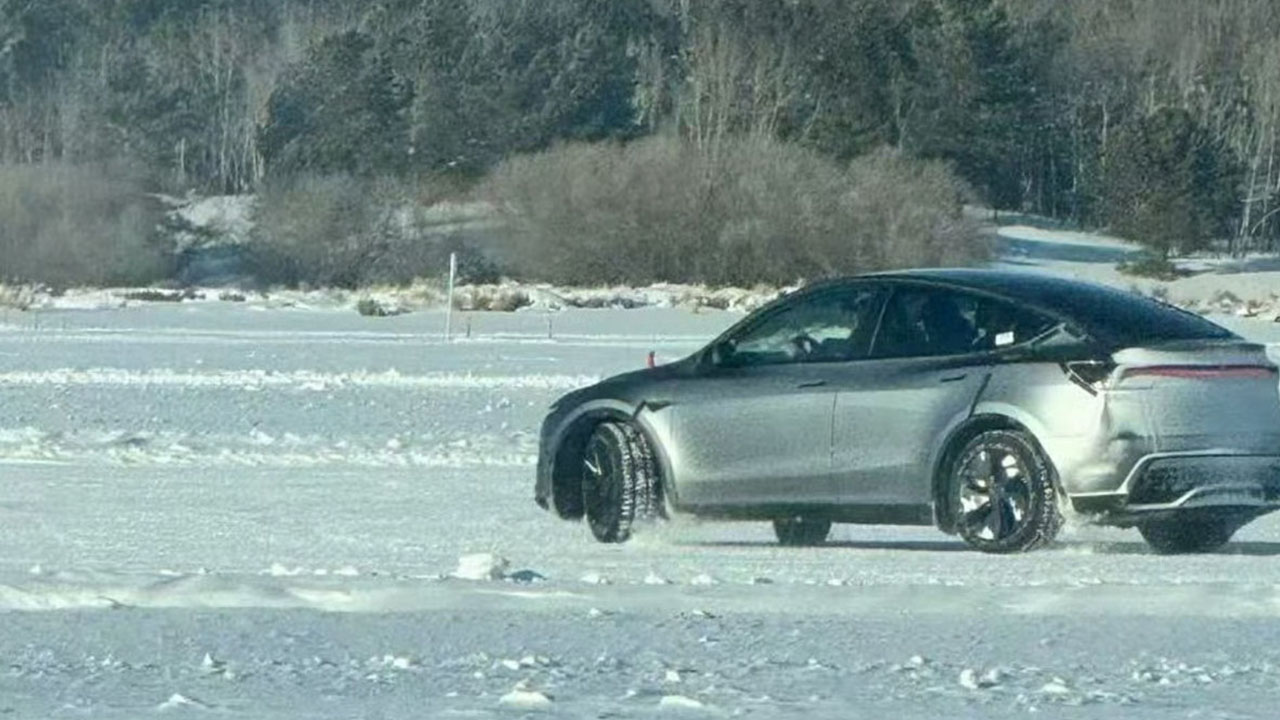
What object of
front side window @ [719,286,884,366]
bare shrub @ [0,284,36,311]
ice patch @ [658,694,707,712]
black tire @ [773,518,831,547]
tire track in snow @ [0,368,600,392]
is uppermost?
front side window @ [719,286,884,366]

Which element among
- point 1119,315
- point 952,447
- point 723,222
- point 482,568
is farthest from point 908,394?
point 723,222

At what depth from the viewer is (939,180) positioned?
8038 centimetres

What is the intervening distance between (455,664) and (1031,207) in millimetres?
90417

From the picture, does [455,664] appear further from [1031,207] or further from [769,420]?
[1031,207]

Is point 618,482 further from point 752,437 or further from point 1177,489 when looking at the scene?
point 1177,489

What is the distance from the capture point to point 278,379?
2995 centimetres

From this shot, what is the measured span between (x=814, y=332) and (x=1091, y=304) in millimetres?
1484

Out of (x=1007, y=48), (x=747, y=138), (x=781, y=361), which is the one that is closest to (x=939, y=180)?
(x=747, y=138)

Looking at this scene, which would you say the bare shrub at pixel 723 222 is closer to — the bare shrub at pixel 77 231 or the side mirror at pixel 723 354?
the bare shrub at pixel 77 231

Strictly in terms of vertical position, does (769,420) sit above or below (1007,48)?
below

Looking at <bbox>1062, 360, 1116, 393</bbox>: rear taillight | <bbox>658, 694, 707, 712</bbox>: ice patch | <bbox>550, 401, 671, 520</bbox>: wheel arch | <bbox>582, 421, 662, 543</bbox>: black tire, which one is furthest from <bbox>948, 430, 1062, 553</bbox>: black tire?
<bbox>658, 694, 707, 712</bbox>: ice patch

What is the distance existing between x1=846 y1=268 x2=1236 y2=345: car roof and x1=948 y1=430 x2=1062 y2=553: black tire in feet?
2.31

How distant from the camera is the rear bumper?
1348 cm

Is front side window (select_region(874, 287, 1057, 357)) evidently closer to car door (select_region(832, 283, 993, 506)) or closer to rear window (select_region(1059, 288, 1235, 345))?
car door (select_region(832, 283, 993, 506))
